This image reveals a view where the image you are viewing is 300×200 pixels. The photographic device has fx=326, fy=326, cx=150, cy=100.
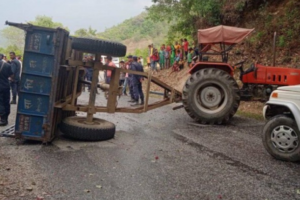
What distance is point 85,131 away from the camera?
6.25 meters

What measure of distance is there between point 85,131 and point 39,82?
124 cm

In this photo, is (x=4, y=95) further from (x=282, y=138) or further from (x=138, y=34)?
(x=138, y=34)

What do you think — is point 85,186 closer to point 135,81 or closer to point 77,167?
point 77,167

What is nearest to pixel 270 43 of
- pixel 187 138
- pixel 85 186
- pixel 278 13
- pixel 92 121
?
pixel 278 13

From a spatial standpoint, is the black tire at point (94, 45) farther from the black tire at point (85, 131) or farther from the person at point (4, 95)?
the person at point (4, 95)

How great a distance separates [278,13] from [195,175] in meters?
13.3

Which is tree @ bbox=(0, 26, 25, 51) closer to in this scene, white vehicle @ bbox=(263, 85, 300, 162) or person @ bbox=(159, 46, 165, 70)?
person @ bbox=(159, 46, 165, 70)

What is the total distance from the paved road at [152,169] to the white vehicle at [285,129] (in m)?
0.18

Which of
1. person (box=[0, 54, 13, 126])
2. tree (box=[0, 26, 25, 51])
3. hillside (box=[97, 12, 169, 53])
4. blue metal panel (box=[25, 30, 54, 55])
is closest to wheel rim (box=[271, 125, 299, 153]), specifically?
blue metal panel (box=[25, 30, 54, 55])

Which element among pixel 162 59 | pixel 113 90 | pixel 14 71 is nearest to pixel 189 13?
pixel 162 59

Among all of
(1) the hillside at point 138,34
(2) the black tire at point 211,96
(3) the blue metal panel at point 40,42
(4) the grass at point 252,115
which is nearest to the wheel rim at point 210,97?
(2) the black tire at point 211,96

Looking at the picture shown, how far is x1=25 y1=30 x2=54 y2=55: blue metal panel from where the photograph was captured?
232 inches

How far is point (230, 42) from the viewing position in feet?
27.2

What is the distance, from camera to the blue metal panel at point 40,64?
5926mm
